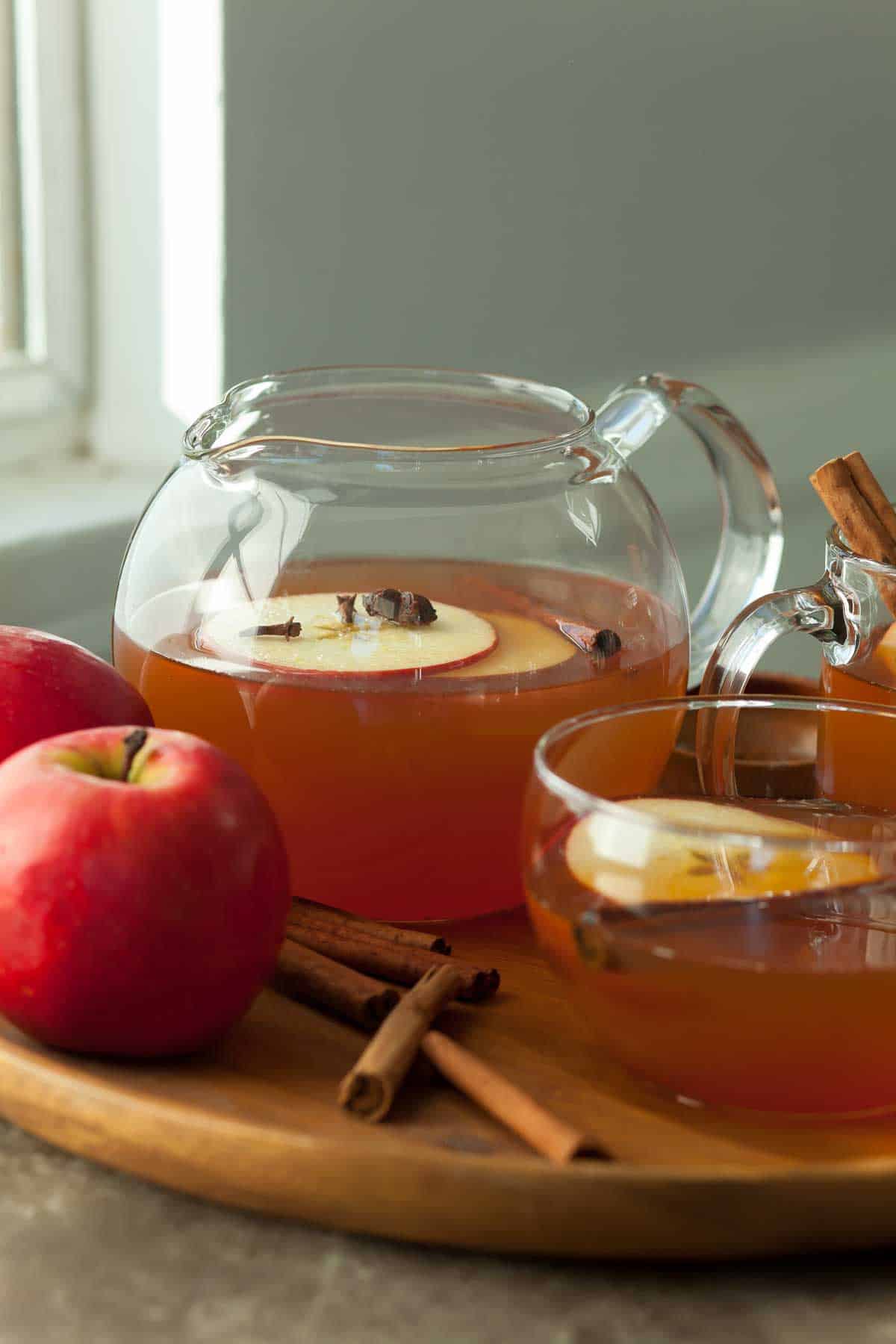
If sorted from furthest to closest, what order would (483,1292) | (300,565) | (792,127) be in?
(792,127) < (300,565) < (483,1292)

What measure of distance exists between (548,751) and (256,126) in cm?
135

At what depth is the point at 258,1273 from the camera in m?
0.54

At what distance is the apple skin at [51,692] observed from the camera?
29.9 inches

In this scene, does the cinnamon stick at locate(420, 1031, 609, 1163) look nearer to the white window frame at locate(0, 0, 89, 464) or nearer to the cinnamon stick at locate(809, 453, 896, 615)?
Result: the cinnamon stick at locate(809, 453, 896, 615)

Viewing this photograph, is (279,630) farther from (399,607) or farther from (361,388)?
(361,388)

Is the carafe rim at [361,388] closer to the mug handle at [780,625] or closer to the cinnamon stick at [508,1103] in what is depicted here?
the mug handle at [780,625]

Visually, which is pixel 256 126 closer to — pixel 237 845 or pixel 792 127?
pixel 792 127

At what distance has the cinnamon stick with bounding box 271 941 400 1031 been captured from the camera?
67 centimetres

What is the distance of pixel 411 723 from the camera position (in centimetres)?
74

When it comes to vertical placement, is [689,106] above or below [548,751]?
above

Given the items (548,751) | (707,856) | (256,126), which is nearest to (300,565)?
(548,751)

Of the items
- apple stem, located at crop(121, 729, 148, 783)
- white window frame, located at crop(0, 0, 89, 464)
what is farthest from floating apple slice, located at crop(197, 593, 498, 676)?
white window frame, located at crop(0, 0, 89, 464)

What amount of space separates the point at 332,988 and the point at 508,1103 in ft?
0.39

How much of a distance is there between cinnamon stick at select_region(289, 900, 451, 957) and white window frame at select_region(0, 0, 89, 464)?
3.95 feet
